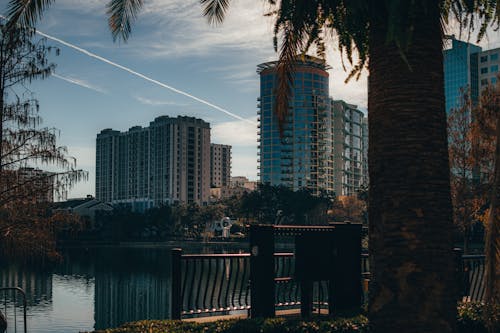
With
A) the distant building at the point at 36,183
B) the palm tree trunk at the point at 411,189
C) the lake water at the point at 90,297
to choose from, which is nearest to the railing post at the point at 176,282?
the palm tree trunk at the point at 411,189

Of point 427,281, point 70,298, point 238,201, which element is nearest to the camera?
point 427,281

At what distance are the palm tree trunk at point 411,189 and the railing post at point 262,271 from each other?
11.4 feet

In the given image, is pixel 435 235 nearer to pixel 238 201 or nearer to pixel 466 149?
pixel 466 149

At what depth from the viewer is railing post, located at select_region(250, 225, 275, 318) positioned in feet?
32.7

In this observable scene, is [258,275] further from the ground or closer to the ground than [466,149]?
closer to the ground

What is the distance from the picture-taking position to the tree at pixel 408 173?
20.7ft

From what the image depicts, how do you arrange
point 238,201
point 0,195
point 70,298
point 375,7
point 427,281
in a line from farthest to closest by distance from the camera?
point 238,201
point 70,298
point 0,195
point 375,7
point 427,281

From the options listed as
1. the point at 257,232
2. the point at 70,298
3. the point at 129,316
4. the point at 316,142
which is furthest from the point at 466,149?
the point at 316,142

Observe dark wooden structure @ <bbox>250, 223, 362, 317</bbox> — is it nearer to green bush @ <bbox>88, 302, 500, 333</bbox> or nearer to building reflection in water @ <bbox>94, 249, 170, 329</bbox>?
green bush @ <bbox>88, 302, 500, 333</bbox>

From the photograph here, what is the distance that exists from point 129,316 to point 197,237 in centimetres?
10378

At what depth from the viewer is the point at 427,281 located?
630 centimetres

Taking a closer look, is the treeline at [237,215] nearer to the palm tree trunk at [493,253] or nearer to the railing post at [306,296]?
the railing post at [306,296]

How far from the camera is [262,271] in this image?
10.0 meters

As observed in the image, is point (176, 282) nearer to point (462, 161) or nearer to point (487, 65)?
point (462, 161)
